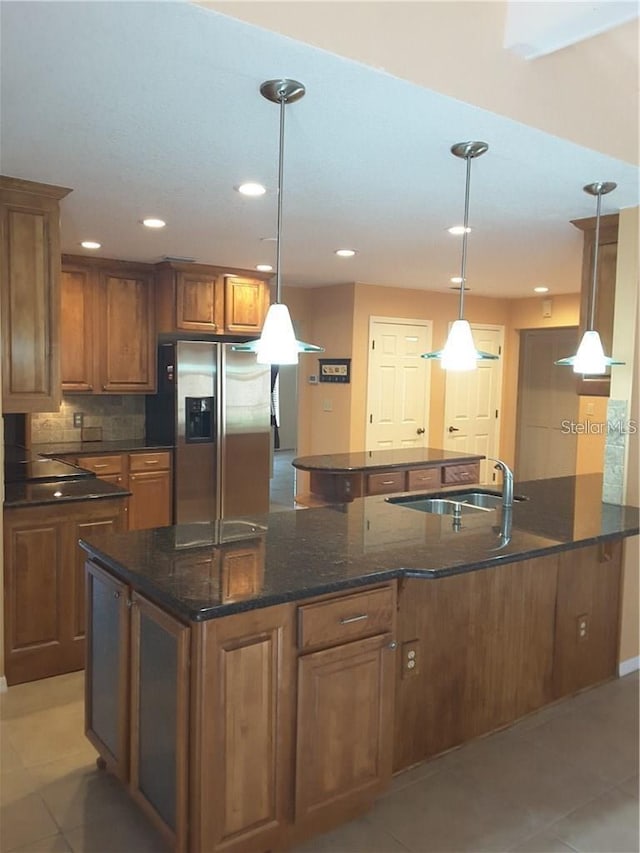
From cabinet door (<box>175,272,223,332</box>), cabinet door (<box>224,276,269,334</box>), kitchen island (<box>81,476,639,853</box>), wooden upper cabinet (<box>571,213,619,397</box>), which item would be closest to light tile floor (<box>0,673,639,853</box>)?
kitchen island (<box>81,476,639,853</box>)

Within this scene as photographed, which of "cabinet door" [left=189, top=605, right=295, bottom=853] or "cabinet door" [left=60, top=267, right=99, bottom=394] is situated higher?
"cabinet door" [left=60, top=267, right=99, bottom=394]

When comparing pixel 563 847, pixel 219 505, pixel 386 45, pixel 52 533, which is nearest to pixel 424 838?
pixel 563 847

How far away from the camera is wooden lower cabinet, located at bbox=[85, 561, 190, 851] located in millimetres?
1918

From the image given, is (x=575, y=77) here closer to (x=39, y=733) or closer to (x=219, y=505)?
(x=39, y=733)

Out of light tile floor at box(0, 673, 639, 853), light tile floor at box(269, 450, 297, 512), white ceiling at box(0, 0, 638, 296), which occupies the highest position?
white ceiling at box(0, 0, 638, 296)

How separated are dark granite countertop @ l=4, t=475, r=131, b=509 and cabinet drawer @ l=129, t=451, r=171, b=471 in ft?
4.54

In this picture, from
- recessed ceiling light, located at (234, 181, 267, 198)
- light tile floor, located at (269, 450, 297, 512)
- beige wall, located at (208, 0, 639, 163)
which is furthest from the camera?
light tile floor, located at (269, 450, 297, 512)

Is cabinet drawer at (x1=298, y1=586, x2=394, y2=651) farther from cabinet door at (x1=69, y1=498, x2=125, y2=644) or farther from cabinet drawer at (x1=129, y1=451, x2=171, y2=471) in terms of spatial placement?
cabinet drawer at (x1=129, y1=451, x2=171, y2=471)

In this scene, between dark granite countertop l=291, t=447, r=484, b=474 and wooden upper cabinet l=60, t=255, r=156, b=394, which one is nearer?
dark granite countertop l=291, t=447, r=484, b=474

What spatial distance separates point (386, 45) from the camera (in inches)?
72.0

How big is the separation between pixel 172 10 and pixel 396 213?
210 centimetres

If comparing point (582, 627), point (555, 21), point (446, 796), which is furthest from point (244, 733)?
point (555, 21)

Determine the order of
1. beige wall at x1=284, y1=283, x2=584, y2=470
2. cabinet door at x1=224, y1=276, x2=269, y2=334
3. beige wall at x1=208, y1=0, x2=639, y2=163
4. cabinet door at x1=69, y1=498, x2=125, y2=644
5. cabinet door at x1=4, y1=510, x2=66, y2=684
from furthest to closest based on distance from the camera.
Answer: beige wall at x1=284, y1=283, x2=584, y2=470
cabinet door at x1=224, y1=276, x2=269, y2=334
cabinet door at x1=69, y1=498, x2=125, y2=644
cabinet door at x1=4, y1=510, x2=66, y2=684
beige wall at x1=208, y1=0, x2=639, y2=163

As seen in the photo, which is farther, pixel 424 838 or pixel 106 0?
pixel 424 838
